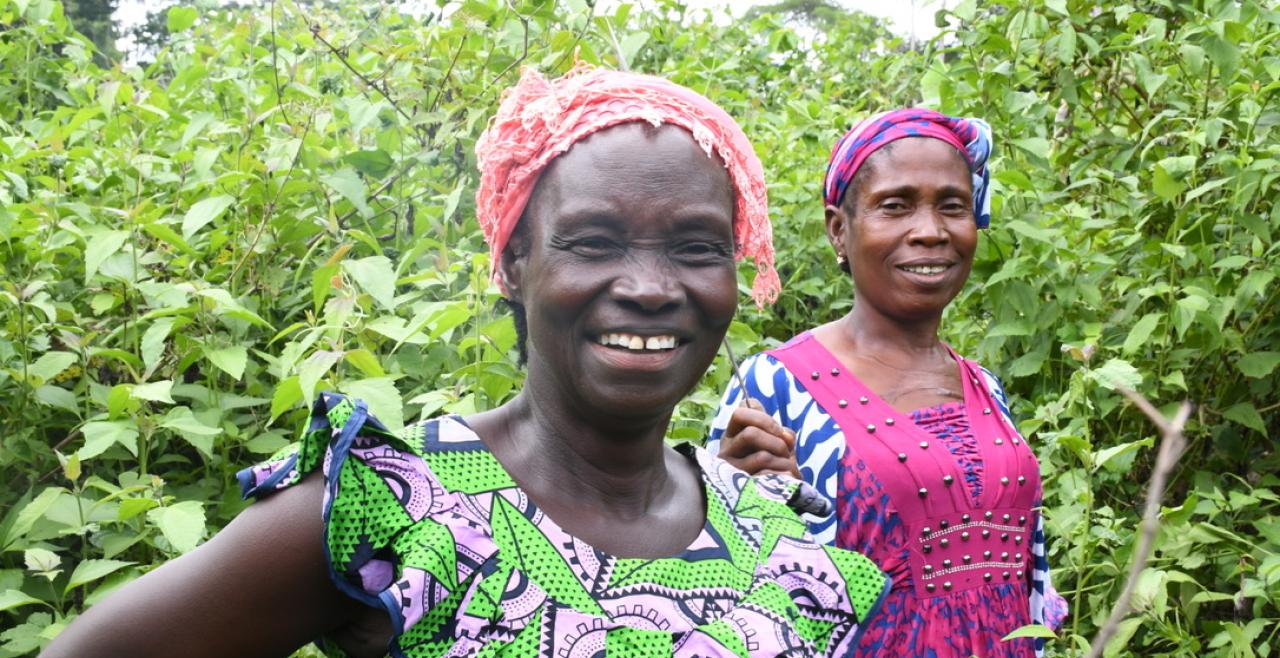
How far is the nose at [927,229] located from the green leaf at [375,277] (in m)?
1.07

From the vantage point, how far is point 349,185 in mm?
2992

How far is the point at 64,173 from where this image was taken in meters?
3.23

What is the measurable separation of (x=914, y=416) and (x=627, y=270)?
129 centimetres

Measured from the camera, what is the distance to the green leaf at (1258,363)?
356 centimetres

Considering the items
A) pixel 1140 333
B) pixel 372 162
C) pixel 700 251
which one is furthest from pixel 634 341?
pixel 1140 333

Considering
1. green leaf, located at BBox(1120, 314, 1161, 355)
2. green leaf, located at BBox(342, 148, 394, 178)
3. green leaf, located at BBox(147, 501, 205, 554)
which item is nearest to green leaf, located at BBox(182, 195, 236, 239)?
green leaf, located at BBox(342, 148, 394, 178)

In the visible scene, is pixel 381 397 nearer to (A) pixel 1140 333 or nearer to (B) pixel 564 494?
(B) pixel 564 494

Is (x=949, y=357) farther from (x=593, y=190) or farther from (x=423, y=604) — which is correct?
(x=423, y=604)

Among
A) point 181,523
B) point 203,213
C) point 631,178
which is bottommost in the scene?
point 181,523

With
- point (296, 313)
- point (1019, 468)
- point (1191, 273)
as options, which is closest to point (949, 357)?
point (1019, 468)

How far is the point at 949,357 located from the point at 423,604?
5.81ft

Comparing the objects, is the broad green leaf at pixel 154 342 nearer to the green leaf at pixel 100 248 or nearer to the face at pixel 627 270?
the green leaf at pixel 100 248

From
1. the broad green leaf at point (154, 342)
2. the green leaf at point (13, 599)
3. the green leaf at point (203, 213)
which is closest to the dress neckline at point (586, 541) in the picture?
the green leaf at point (13, 599)

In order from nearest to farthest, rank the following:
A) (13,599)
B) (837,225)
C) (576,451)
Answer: (576,451) → (13,599) → (837,225)
